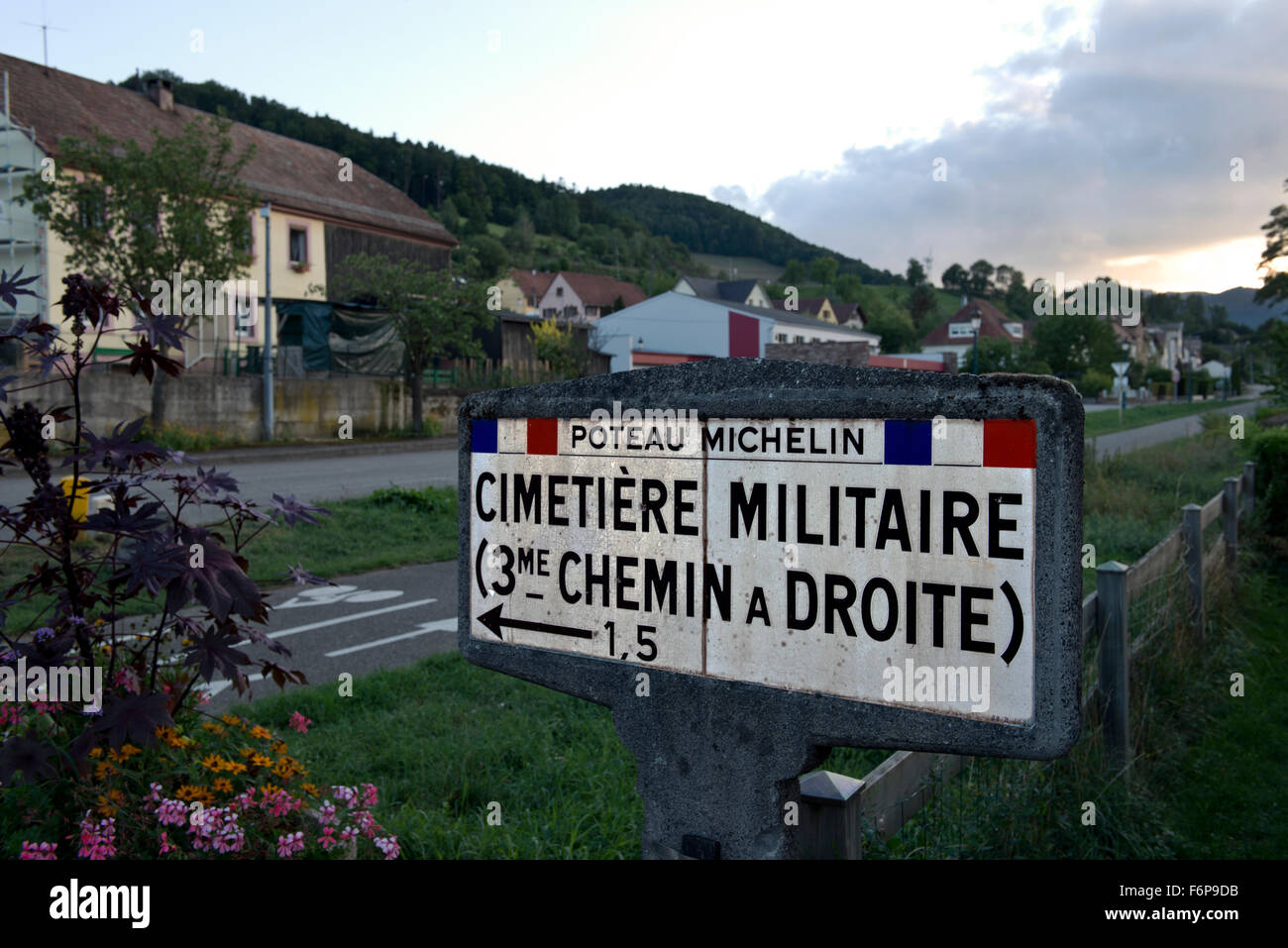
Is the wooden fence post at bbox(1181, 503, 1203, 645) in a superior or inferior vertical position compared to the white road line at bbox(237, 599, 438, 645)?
superior

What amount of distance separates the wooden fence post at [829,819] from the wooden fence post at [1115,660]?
9.26 feet

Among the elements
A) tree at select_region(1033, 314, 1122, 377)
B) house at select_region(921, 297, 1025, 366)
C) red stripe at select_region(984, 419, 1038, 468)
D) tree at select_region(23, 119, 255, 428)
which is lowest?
red stripe at select_region(984, 419, 1038, 468)

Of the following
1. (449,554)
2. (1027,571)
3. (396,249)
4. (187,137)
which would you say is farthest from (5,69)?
(1027,571)

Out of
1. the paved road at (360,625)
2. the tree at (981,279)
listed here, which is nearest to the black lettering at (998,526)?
the paved road at (360,625)

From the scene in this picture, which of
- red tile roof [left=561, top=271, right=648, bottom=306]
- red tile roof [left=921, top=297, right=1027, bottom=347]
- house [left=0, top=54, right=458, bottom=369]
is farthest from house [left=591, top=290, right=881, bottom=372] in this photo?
red tile roof [left=921, top=297, right=1027, bottom=347]

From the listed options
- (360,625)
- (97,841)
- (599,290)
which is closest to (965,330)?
(599,290)

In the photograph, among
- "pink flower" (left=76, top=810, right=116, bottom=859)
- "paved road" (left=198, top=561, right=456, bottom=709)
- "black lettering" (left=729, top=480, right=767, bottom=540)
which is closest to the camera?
"black lettering" (left=729, top=480, right=767, bottom=540)

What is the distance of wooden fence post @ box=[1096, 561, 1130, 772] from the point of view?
4414 mm

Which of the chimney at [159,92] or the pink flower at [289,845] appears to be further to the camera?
the chimney at [159,92]

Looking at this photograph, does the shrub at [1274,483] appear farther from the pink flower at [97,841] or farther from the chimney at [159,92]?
the chimney at [159,92]

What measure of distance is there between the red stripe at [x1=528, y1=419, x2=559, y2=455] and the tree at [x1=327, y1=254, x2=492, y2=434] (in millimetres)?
27338

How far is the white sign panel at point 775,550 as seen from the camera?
57.4 inches

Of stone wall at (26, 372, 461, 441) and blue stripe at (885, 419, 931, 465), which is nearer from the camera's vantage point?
blue stripe at (885, 419, 931, 465)

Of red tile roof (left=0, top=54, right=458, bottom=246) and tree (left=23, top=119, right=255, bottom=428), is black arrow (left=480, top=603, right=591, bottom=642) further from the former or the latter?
red tile roof (left=0, top=54, right=458, bottom=246)
